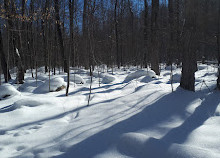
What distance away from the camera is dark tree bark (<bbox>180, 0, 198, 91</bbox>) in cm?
333

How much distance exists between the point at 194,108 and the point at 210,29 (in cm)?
186

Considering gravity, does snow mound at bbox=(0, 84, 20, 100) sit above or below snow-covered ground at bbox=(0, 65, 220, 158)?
above

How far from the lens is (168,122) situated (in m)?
2.39

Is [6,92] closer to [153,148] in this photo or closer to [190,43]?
[153,148]

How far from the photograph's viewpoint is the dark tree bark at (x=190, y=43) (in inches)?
131

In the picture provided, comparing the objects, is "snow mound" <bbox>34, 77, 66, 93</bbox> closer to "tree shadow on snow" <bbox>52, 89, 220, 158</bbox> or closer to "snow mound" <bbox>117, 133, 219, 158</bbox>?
"tree shadow on snow" <bbox>52, 89, 220, 158</bbox>

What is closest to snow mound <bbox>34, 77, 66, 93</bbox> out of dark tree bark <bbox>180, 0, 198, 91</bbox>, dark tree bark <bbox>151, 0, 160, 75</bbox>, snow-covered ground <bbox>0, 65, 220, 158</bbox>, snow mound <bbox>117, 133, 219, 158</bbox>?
snow-covered ground <bbox>0, 65, 220, 158</bbox>

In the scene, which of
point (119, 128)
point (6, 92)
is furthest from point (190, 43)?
point (6, 92)

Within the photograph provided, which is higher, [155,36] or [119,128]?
[155,36]

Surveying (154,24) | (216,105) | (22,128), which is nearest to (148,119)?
(216,105)

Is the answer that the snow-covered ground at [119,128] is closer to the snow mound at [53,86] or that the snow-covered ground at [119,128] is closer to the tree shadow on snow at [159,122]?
the tree shadow on snow at [159,122]

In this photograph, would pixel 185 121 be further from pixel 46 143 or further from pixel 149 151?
pixel 46 143

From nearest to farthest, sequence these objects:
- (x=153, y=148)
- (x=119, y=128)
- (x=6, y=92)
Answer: (x=153, y=148) < (x=119, y=128) < (x=6, y=92)

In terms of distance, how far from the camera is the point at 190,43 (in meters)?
3.42
